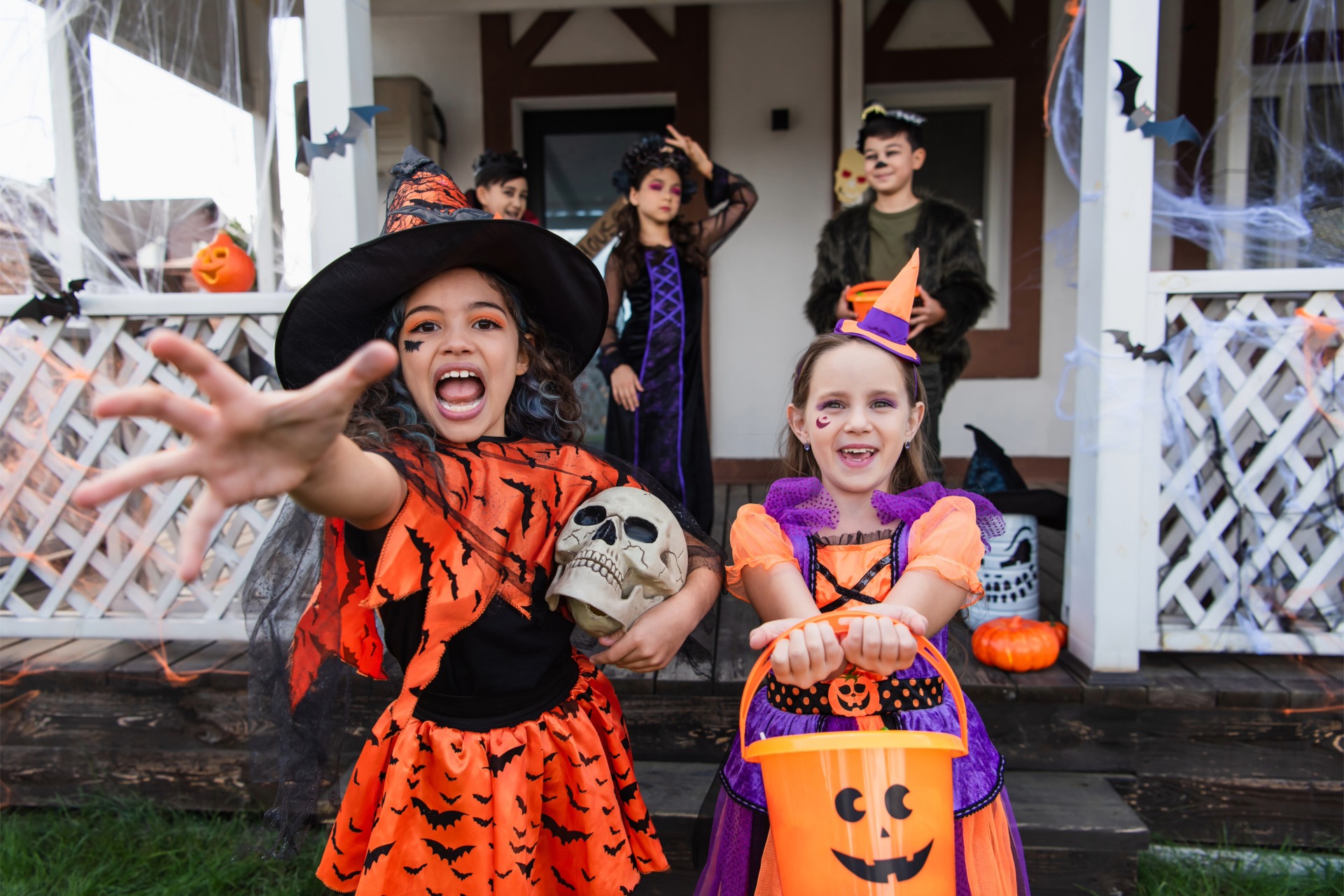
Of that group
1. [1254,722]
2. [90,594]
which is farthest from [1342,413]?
[90,594]

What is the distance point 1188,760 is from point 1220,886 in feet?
1.08

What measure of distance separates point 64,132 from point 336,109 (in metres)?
0.96

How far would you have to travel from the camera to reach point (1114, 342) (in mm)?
2389

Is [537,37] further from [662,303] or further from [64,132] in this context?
[64,132]

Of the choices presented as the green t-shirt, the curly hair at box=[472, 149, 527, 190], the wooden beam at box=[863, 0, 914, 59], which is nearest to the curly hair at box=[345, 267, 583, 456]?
the green t-shirt

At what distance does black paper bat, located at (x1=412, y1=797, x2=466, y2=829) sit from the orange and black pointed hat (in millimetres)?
1062

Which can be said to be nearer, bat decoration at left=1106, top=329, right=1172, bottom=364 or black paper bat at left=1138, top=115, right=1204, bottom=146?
black paper bat at left=1138, top=115, right=1204, bottom=146

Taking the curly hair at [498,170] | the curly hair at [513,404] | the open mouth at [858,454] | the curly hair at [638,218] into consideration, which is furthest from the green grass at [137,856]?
the curly hair at [498,170]

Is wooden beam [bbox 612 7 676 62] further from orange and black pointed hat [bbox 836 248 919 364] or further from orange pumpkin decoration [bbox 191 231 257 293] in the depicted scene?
orange and black pointed hat [bbox 836 248 919 364]

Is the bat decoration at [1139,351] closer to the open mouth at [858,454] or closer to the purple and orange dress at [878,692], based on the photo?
the purple and orange dress at [878,692]

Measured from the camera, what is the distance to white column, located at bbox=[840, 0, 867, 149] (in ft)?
15.5

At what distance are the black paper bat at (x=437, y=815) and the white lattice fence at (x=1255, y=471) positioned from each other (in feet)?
7.05

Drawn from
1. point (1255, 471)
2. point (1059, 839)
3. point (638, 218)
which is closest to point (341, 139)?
point (638, 218)

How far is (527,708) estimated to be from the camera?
1394 millimetres
